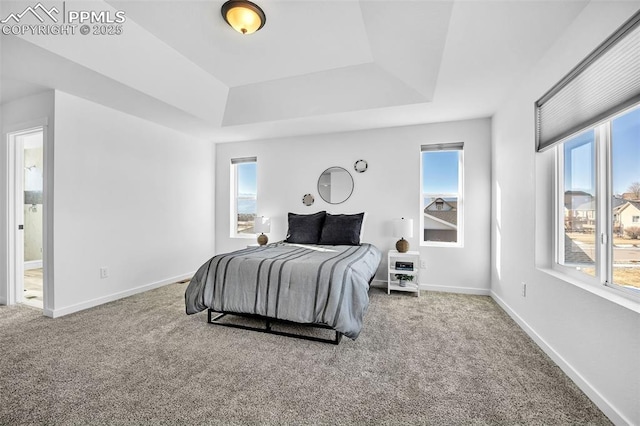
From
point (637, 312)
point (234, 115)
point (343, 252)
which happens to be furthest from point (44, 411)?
point (234, 115)

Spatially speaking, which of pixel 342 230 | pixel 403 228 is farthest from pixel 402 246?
pixel 342 230

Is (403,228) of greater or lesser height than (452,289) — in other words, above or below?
above

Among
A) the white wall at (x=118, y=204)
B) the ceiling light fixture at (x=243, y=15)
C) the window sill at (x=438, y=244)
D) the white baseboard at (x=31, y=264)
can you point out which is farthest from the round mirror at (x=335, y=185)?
the white baseboard at (x=31, y=264)

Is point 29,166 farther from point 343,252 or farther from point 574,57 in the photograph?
point 574,57

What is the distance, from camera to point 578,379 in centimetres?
176

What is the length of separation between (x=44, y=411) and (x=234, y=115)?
11.4 feet

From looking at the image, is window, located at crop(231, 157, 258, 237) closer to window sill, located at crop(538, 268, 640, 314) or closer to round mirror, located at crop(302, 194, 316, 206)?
round mirror, located at crop(302, 194, 316, 206)

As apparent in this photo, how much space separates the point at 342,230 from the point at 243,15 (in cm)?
266

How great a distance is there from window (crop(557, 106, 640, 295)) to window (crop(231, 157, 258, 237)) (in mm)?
4308

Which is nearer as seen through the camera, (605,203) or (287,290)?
(605,203)

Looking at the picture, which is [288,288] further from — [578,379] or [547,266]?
[547,266]

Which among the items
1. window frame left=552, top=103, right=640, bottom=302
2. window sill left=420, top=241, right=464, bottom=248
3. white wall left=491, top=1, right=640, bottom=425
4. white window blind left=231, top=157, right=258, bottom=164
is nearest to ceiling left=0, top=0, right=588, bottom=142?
white wall left=491, top=1, right=640, bottom=425

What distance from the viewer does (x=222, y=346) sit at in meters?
2.27

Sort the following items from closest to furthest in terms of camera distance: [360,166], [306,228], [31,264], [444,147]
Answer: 1. [444,147]
2. [306,228]
3. [360,166]
4. [31,264]
